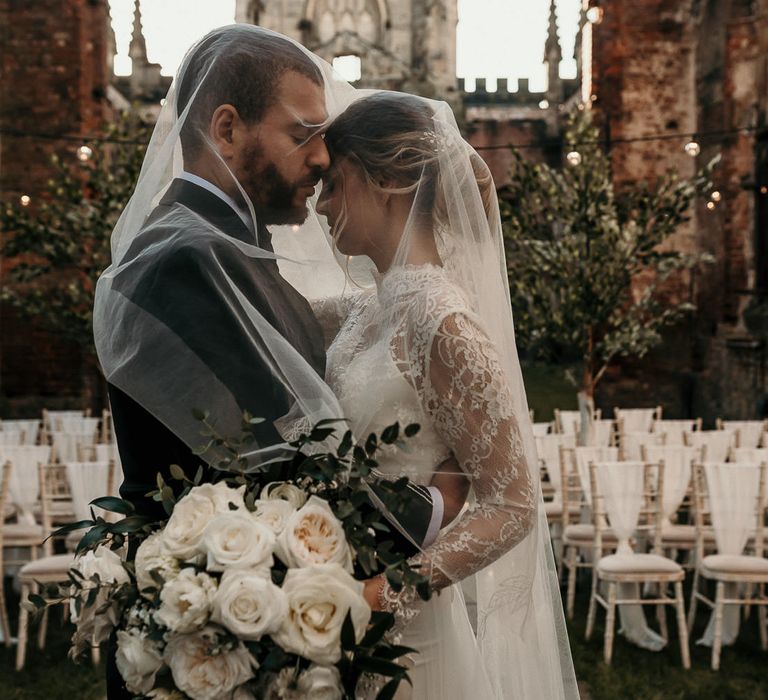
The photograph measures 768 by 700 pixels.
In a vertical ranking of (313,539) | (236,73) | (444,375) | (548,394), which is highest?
(236,73)

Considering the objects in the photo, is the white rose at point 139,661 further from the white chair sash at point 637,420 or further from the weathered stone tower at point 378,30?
the weathered stone tower at point 378,30

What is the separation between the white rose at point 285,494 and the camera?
1862mm

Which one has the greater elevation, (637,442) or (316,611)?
(316,611)

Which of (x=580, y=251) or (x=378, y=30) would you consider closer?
(x=580, y=251)

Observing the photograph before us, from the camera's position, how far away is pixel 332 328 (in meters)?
2.70

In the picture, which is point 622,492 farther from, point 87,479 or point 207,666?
point 207,666

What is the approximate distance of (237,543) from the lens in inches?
68.4

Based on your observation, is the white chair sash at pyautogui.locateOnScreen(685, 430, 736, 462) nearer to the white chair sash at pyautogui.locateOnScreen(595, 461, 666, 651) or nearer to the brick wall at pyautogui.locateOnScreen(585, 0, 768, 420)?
the white chair sash at pyautogui.locateOnScreen(595, 461, 666, 651)

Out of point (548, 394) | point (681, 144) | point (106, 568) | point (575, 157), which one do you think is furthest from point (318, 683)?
point (548, 394)

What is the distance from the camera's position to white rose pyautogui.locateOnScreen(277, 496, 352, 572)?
176 centimetres

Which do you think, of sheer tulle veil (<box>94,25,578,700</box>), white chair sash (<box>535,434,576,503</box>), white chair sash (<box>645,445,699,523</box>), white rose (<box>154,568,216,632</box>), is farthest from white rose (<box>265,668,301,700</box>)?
white chair sash (<box>535,434,576,503</box>)

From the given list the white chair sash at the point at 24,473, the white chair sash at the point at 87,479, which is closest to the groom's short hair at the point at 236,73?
the white chair sash at the point at 87,479

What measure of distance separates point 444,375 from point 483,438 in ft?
0.48

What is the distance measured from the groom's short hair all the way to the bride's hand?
927mm
